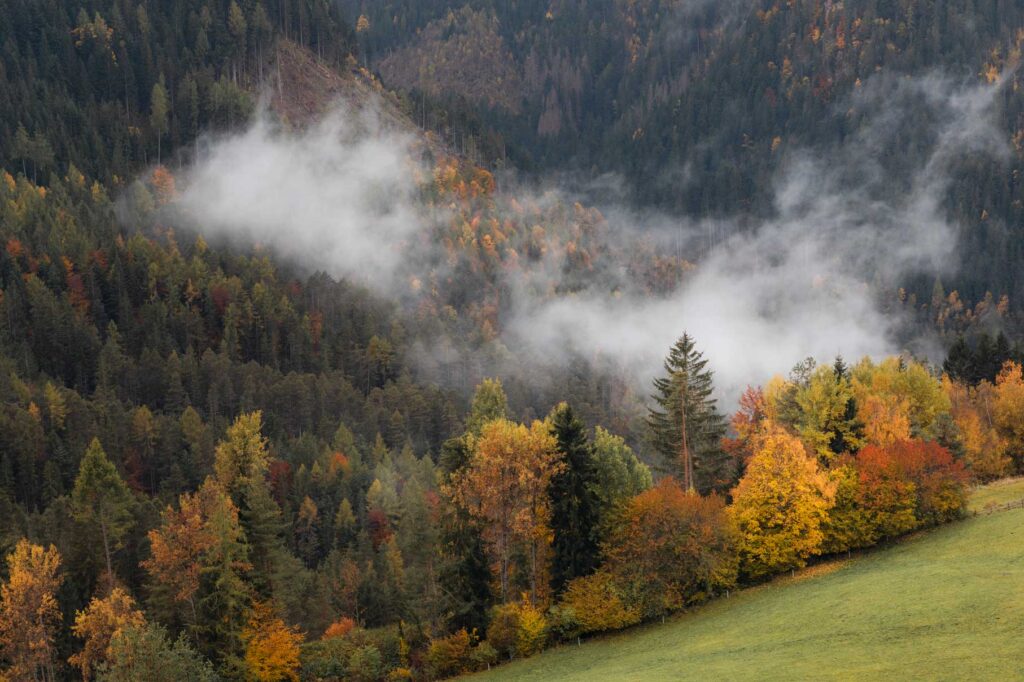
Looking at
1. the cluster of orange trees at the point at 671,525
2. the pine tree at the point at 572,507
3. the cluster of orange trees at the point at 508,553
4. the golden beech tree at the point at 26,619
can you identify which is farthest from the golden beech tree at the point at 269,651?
the pine tree at the point at 572,507

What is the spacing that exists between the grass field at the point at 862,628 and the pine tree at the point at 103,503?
34872 millimetres

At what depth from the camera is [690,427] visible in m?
80.5

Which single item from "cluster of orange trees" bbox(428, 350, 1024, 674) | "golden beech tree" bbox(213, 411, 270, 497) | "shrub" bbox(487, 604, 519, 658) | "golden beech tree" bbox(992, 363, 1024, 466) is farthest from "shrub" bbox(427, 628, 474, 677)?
"golden beech tree" bbox(992, 363, 1024, 466)

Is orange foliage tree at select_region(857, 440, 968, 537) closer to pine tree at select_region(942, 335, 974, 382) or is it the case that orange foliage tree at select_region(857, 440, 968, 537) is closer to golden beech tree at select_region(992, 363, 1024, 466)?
golden beech tree at select_region(992, 363, 1024, 466)

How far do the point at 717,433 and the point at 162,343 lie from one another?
13258cm

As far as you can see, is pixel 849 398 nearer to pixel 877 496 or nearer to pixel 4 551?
pixel 877 496

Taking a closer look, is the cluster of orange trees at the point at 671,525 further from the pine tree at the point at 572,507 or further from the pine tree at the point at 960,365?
the pine tree at the point at 960,365

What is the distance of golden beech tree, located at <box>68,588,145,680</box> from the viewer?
6309 centimetres

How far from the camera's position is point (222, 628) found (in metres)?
65.9

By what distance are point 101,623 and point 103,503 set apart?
15.5 meters

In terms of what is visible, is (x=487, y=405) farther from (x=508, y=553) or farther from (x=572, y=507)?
(x=508, y=553)

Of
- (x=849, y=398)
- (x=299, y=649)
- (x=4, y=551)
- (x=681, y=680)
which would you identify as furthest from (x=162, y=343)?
(x=681, y=680)

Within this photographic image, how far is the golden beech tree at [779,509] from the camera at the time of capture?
68688mm

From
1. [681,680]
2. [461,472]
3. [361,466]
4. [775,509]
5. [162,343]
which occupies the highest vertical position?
[162,343]
